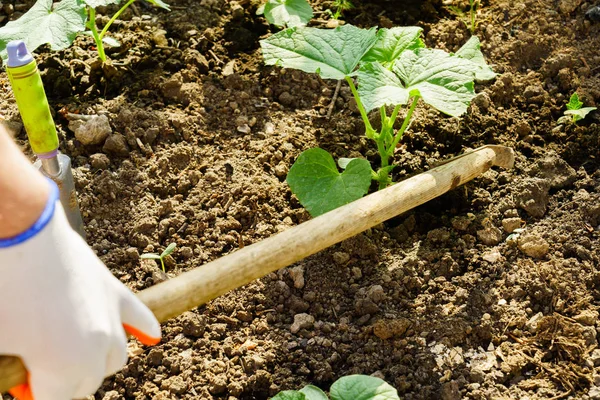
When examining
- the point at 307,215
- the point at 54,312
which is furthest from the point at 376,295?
the point at 54,312

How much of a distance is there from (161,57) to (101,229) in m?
0.80

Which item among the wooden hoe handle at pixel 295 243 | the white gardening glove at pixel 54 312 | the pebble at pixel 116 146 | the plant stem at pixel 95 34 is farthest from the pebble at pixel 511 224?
the plant stem at pixel 95 34

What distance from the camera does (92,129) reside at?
2303 mm

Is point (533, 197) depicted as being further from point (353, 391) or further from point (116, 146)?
point (116, 146)

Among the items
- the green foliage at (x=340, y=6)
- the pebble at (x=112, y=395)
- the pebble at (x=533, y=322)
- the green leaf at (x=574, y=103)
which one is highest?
the green foliage at (x=340, y=6)

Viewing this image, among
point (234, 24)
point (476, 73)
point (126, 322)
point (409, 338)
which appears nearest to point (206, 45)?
point (234, 24)

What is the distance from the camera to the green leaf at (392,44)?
220cm

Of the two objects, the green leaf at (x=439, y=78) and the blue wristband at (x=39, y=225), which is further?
the green leaf at (x=439, y=78)

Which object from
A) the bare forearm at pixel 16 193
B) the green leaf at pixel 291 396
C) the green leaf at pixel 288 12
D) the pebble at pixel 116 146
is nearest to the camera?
the bare forearm at pixel 16 193

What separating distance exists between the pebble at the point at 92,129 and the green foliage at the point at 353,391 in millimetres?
1133

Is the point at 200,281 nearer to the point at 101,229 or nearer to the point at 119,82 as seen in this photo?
the point at 101,229

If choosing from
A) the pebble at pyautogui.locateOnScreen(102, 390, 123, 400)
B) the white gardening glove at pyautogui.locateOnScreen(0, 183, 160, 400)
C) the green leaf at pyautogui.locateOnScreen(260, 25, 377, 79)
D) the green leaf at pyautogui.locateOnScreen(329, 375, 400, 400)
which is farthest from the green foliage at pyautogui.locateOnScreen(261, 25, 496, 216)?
the white gardening glove at pyautogui.locateOnScreen(0, 183, 160, 400)

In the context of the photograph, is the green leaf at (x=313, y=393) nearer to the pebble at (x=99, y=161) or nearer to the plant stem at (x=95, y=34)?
the pebble at (x=99, y=161)

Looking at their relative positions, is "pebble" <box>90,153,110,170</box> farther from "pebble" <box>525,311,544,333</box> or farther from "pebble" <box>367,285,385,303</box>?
"pebble" <box>525,311,544,333</box>
